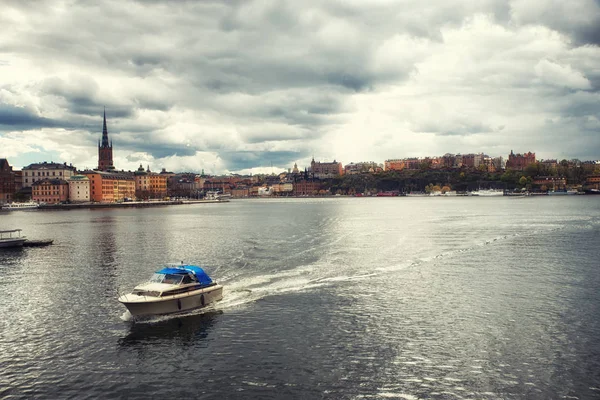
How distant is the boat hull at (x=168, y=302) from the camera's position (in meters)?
32.4

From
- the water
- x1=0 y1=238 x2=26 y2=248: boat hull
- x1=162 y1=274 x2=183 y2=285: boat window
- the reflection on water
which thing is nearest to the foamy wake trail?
the water

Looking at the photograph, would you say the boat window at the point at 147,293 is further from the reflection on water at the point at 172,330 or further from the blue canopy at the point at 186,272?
the blue canopy at the point at 186,272

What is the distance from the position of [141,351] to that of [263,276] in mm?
19947

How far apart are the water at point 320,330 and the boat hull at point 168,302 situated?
988mm

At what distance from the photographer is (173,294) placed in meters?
34.3

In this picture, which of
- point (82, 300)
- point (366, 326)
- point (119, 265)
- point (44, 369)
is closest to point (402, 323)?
point (366, 326)

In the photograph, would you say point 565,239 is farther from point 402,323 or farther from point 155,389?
point 155,389

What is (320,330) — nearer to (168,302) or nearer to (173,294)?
(168,302)

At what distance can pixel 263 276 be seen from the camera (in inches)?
1844

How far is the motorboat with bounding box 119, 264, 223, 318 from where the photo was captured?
107 feet

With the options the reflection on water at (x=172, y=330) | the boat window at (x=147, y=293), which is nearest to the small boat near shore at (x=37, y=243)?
the boat window at (x=147, y=293)

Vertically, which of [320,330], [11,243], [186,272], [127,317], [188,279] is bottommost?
[320,330]

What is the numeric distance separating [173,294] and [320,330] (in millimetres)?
10571

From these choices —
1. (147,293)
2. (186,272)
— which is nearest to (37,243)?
(186,272)
